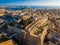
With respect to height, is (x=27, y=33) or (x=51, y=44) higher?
(x=27, y=33)

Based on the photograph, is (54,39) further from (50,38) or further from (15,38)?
(15,38)

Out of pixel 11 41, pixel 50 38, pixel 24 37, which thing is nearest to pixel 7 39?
pixel 11 41

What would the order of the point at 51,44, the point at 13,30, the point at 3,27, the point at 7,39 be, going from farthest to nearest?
1. the point at 3,27
2. the point at 13,30
3. the point at 7,39
4. the point at 51,44

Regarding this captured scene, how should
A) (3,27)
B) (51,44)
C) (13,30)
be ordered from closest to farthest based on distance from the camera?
(51,44) < (13,30) < (3,27)

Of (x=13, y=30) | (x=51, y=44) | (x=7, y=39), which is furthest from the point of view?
(x=13, y=30)

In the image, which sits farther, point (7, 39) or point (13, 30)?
point (13, 30)

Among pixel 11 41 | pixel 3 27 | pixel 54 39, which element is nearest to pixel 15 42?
pixel 11 41

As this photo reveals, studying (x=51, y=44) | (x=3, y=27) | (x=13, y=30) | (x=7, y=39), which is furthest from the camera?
(x=3, y=27)

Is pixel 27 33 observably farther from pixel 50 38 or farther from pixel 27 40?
pixel 50 38

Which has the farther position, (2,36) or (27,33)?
(2,36)
